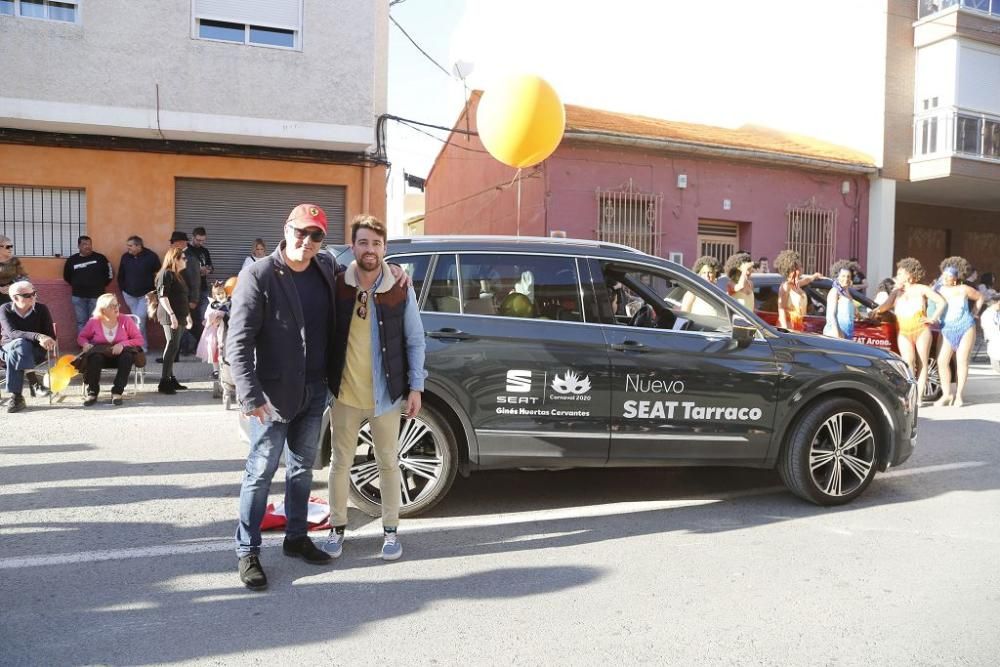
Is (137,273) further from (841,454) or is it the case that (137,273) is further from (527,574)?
(841,454)

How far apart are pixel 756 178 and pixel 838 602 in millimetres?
15817

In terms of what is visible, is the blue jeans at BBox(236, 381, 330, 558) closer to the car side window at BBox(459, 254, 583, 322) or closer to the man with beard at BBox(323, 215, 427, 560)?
the man with beard at BBox(323, 215, 427, 560)

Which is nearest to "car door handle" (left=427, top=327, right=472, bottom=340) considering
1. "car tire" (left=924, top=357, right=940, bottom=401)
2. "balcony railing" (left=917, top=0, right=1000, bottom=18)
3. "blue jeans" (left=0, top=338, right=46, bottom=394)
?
"blue jeans" (left=0, top=338, right=46, bottom=394)

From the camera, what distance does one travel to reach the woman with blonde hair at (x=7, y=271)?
8797mm

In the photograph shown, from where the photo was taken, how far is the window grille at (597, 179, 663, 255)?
1683cm

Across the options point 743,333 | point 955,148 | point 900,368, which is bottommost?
point 900,368

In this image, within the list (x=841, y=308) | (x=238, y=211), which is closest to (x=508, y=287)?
(x=841, y=308)

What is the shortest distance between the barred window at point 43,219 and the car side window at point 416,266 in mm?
9992

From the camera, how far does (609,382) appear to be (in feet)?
16.3

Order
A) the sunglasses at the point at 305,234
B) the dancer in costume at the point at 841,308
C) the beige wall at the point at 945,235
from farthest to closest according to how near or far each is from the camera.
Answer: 1. the beige wall at the point at 945,235
2. the dancer in costume at the point at 841,308
3. the sunglasses at the point at 305,234

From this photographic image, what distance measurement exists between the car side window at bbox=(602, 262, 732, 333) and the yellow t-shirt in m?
1.79

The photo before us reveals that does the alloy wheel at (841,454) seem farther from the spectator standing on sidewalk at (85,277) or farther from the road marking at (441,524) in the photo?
the spectator standing on sidewalk at (85,277)

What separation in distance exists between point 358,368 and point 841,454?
3.24m

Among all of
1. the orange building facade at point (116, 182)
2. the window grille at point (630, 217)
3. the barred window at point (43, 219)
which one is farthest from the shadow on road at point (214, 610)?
the window grille at point (630, 217)
